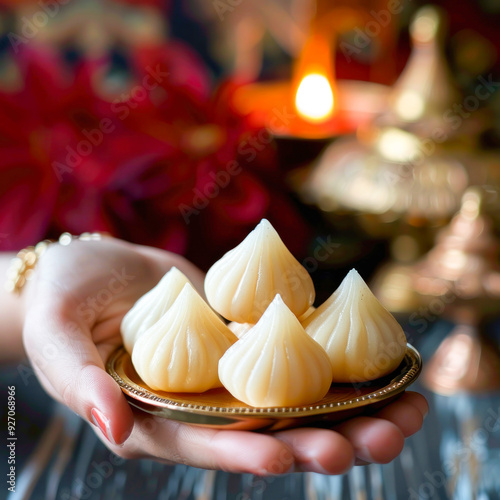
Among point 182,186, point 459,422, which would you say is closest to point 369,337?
point 459,422

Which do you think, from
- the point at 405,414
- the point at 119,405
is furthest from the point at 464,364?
the point at 119,405

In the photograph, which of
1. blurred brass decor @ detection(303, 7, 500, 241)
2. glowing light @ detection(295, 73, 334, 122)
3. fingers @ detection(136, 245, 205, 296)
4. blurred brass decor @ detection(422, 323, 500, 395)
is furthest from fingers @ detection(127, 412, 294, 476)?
glowing light @ detection(295, 73, 334, 122)

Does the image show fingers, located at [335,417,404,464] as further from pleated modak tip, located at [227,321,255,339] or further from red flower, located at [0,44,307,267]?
red flower, located at [0,44,307,267]

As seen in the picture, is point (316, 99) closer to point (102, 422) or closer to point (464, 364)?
point (464, 364)

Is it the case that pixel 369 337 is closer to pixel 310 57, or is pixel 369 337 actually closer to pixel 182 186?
pixel 182 186

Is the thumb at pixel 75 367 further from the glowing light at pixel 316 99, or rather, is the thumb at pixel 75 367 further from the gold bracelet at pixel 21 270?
the glowing light at pixel 316 99

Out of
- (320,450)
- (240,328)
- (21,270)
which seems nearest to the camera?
(320,450)
